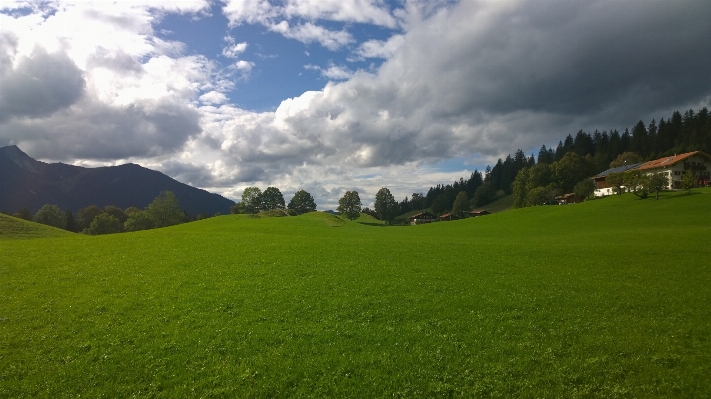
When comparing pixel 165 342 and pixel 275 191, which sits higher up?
pixel 275 191

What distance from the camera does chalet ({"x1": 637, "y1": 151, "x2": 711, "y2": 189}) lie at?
312ft

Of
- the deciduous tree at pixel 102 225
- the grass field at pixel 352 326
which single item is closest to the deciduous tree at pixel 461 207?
the deciduous tree at pixel 102 225

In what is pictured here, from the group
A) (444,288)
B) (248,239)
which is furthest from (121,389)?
(248,239)

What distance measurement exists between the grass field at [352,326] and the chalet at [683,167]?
86.3 metres

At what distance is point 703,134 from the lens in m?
136

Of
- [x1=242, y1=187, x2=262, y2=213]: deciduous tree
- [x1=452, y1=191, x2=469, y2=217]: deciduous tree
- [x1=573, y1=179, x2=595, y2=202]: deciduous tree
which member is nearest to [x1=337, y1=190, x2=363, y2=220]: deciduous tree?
[x1=242, y1=187, x2=262, y2=213]: deciduous tree

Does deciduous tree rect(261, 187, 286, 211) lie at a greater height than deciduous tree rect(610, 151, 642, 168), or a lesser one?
lesser

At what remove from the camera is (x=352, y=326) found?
50.4 ft

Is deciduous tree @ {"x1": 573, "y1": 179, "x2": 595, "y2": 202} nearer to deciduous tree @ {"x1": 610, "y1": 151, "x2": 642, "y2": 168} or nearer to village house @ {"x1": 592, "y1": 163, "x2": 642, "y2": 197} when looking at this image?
village house @ {"x1": 592, "y1": 163, "x2": 642, "y2": 197}

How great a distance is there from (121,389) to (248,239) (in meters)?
28.2

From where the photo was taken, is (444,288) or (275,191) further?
(275,191)

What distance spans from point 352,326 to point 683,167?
398 ft

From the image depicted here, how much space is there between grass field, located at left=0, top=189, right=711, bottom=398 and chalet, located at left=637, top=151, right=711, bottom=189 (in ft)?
283

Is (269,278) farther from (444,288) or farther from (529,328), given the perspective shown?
(529,328)
